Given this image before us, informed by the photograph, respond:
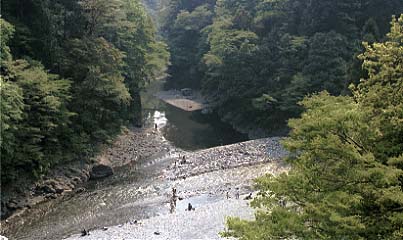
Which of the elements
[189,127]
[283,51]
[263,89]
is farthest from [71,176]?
[283,51]

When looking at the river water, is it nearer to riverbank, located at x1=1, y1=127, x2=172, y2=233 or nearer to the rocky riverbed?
the rocky riverbed

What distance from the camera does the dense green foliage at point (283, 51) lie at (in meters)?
36.6

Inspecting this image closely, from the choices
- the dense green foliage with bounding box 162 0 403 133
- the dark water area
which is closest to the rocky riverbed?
the dark water area

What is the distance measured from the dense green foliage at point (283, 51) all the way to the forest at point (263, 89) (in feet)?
0.42

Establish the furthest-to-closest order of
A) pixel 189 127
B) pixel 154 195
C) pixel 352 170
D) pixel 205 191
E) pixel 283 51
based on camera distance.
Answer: pixel 189 127 < pixel 283 51 < pixel 205 191 < pixel 154 195 < pixel 352 170

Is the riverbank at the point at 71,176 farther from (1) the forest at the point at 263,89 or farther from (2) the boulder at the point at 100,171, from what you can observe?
(1) the forest at the point at 263,89

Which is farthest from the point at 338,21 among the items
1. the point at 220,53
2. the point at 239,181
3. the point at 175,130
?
the point at 239,181

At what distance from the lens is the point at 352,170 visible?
767 centimetres

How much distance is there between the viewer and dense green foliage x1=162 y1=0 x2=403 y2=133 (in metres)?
36.6

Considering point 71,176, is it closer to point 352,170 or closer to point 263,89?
point 263,89

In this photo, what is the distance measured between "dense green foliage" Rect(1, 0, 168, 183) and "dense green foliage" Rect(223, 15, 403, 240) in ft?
48.9

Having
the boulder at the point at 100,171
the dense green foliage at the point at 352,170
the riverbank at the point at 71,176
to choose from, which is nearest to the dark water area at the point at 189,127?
the riverbank at the point at 71,176

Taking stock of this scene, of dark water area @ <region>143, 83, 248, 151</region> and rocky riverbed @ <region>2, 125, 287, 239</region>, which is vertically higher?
rocky riverbed @ <region>2, 125, 287, 239</region>

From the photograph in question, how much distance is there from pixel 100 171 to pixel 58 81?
256 inches
